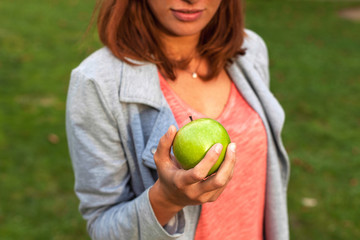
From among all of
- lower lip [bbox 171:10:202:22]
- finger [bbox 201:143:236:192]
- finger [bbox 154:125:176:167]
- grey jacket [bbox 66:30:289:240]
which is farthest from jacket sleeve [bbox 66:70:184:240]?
lower lip [bbox 171:10:202:22]

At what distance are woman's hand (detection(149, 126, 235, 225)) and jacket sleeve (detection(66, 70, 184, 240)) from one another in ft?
0.24

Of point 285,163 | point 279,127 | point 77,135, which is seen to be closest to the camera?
point 77,135

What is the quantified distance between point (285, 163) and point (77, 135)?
3.54 feet

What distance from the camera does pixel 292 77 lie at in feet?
24.0

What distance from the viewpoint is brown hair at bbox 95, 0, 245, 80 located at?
1740mm

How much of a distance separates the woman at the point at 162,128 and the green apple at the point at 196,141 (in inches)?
2.0

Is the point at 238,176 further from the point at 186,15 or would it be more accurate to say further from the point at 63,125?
the point at 63,125

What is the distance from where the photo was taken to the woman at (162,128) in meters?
1.58

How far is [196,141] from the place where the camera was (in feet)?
4.83

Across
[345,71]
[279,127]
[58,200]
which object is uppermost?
[279,127]

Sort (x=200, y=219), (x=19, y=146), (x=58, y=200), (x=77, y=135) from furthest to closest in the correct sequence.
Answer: (x=19, y=146), (x=58, y=200), (x=200, y=219), (x=77, y=135)

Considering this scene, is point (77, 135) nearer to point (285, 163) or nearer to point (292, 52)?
point (285, 163)

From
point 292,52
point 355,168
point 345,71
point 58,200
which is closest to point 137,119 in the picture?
point 58,200

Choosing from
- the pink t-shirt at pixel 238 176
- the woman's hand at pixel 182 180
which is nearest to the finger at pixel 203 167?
the woman's hand at pixel 182 180
